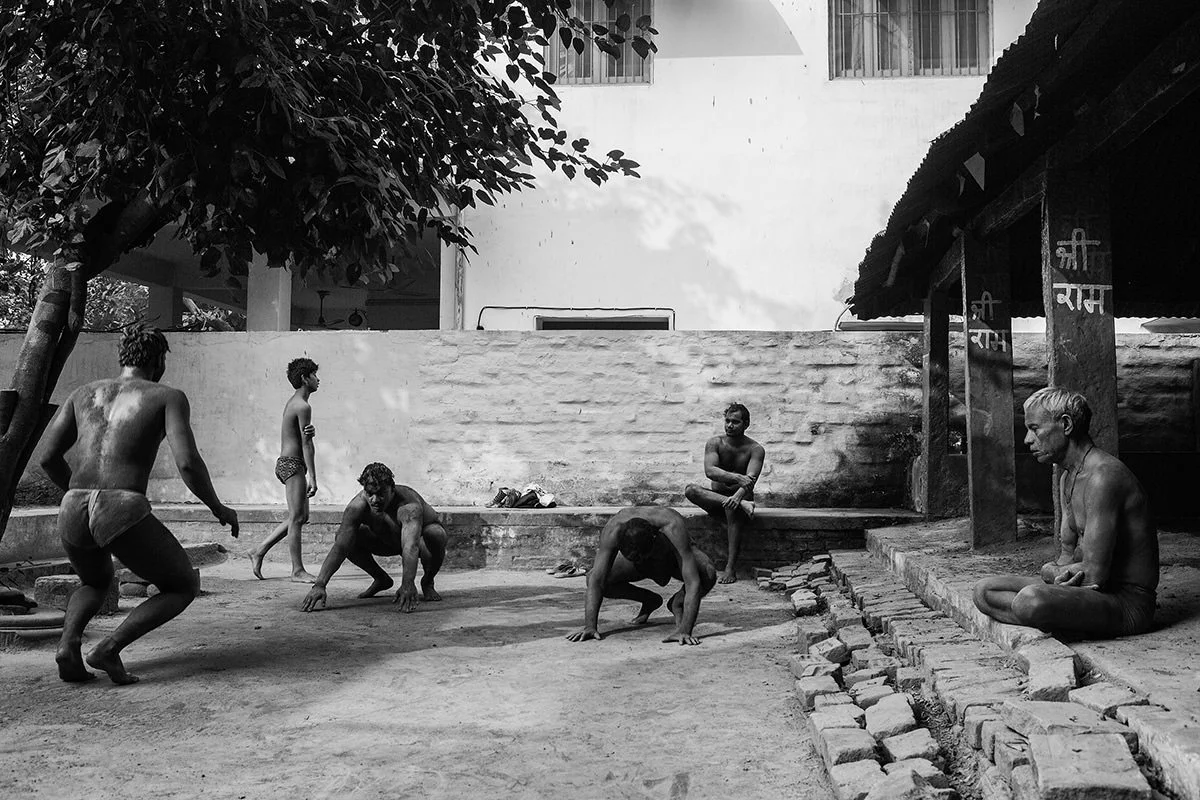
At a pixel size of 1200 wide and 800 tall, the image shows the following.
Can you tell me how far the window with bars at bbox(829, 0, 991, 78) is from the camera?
13.1 metres

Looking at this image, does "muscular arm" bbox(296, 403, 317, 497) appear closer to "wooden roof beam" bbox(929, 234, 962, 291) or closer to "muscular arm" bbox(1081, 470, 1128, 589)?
"wooden roof beam" bbox(929, 234, 962, 291)

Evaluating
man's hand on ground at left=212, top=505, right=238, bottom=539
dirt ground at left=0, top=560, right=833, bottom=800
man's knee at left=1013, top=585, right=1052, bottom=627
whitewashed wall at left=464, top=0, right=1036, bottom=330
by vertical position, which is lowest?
dirt ground at left=0, top=560, right=833, bottom=800

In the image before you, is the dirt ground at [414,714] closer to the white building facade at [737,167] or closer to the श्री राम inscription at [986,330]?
the श्री राम inscription at [986,330]

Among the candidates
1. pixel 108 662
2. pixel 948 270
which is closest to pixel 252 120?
pixel 108 662

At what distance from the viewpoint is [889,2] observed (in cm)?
1306

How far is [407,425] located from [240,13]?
655 cm

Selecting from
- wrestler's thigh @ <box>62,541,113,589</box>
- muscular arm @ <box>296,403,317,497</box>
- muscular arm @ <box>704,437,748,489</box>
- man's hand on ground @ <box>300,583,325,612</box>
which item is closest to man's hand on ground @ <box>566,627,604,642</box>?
man's hand on ground @ <box>300,583,325,612</box>

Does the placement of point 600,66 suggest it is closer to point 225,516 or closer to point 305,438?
point 305,438

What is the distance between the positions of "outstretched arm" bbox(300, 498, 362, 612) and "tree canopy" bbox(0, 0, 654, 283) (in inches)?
71.8

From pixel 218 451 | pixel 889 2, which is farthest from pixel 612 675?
pixel 889 2

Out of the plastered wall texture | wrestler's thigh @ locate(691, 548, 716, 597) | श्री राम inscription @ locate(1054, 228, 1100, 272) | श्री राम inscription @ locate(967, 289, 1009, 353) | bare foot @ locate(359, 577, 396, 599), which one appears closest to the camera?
श्री राम inscription @ locate(1054, 228, 1100, 272)

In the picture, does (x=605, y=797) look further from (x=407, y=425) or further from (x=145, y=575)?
(x=407, y=425)

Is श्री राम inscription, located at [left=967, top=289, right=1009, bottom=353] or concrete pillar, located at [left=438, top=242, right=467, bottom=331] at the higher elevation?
concrete pillar, located at [left=438, top=242, right=467, bottom=331]

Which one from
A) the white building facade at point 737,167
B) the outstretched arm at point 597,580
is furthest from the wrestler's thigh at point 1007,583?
the white building facade at point 737,167
